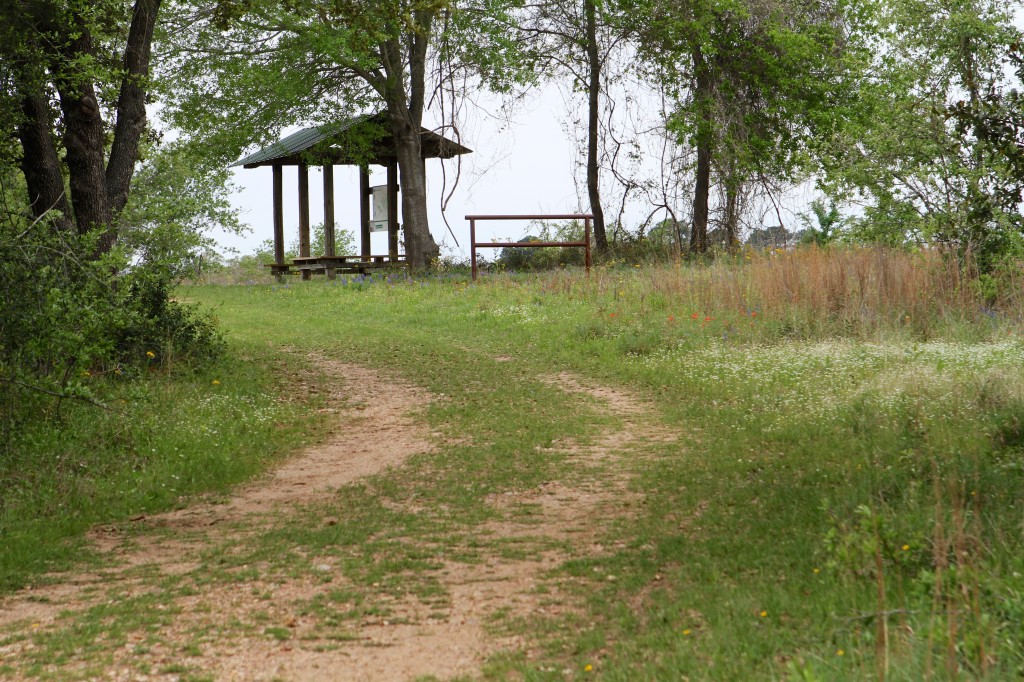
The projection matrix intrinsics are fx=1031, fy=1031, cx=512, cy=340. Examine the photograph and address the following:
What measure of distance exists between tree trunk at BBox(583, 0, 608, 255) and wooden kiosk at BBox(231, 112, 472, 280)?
334 cm

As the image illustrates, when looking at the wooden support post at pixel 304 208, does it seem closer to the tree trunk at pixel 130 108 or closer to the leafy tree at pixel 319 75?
the leafy tree at pixel 319 75

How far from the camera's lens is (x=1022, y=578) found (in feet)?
13.2

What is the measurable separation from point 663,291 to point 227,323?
24.5 feet

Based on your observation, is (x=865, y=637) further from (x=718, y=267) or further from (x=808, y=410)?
(x=718, y=267)

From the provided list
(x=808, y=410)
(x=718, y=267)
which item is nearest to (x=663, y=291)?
(x=718, y=267)

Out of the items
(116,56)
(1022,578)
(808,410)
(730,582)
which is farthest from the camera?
(116,56)

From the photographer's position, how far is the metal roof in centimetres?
2570

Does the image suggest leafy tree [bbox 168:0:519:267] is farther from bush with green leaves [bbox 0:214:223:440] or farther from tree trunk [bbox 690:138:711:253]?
bush with green leaves [bbox 0:214:223:440]

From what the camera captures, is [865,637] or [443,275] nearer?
[865,637]

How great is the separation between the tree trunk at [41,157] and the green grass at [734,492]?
321 centimetres

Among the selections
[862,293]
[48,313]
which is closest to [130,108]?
[48,313]

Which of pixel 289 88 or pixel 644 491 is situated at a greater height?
pixel 289 88

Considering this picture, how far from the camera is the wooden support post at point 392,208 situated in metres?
27.5

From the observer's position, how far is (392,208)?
27.6 m
